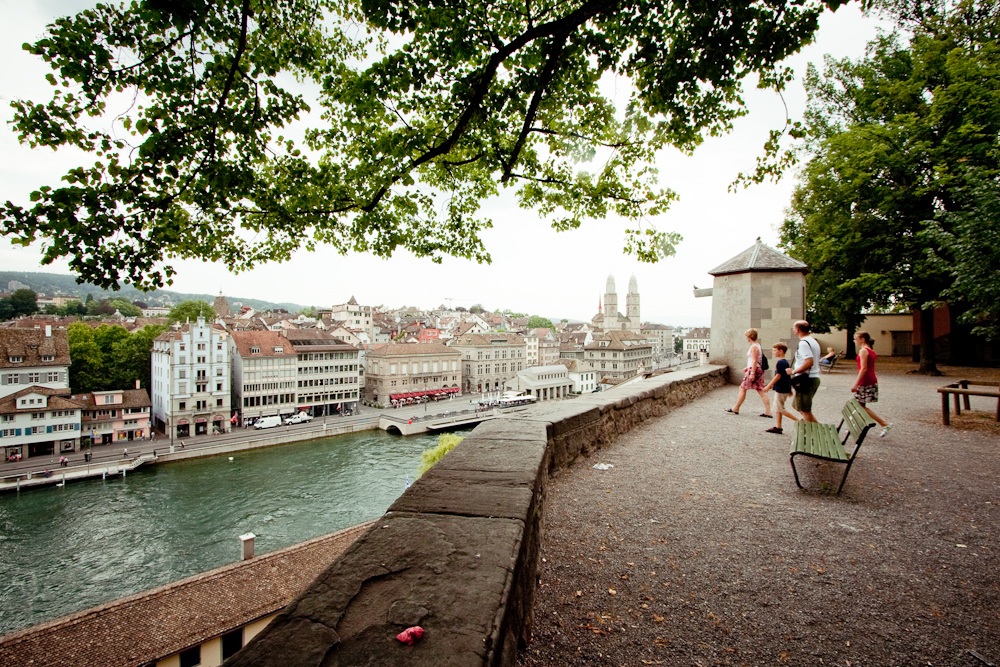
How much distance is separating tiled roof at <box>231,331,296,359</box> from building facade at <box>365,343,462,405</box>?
1081 centimetres

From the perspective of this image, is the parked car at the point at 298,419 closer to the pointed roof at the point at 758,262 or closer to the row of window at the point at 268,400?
the row of window at the point at 268,400

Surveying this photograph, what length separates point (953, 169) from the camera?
12227 millimetres

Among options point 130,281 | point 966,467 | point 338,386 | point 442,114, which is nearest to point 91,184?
point 130,281

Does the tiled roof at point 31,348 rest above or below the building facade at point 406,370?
above

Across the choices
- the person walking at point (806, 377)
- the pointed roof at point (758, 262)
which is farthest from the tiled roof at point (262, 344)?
the person walking at point (806, 377)

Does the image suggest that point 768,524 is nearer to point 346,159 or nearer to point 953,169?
point 346,159

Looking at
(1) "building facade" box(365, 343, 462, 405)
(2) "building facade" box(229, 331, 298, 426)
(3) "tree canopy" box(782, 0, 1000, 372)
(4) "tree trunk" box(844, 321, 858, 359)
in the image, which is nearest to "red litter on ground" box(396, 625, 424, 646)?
(3) "tree canopy" box(782, 0, 1000, 372)

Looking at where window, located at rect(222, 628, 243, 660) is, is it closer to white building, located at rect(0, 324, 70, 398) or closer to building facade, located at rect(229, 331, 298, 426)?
building facade, located at rect(229, 331, 298, 426)

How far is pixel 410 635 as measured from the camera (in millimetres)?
1070

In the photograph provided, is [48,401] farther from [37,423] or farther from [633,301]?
[633,301]

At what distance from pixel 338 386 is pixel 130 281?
50.5 metres

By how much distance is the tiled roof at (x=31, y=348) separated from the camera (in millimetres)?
A: 37031

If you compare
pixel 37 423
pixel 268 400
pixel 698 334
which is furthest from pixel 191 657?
pixel 698 334

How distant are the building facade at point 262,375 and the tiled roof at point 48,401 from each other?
12.5m
